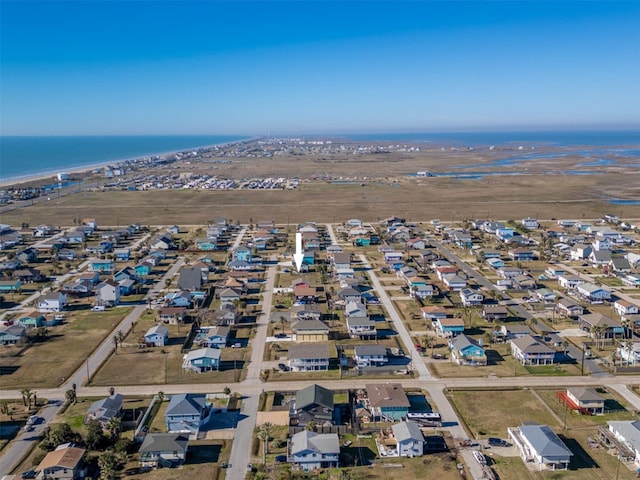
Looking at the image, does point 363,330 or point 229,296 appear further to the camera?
point 229,296

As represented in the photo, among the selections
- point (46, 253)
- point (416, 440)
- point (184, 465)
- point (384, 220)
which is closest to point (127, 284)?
point (46, 253)

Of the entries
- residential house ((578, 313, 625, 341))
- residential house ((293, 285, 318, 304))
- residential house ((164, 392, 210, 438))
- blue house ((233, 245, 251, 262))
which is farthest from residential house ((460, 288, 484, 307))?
residential house ((164, 392, 210, 438))

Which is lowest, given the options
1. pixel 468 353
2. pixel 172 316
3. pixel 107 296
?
pixel 468 353

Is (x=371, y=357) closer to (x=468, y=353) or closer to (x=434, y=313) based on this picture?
(x=468, y=353)

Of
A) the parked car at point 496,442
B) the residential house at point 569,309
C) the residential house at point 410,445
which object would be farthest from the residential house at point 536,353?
the residential house at point 410,445

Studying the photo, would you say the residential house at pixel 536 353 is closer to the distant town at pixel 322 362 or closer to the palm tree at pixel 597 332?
the distant town at pixel 322 362

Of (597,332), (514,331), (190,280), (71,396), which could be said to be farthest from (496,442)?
(190,280)
